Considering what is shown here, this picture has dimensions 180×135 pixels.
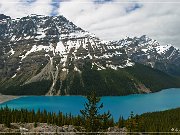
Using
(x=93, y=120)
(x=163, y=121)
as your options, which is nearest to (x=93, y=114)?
(x=93, y=120)

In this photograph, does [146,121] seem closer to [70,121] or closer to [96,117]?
[70,121]

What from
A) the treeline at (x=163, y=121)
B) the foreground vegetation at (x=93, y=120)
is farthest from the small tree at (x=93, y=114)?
the treeline at (x=163, y=121)

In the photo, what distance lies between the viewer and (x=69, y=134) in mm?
83625

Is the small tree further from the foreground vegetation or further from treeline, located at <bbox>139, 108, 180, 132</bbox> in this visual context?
treeline, located at <bbox>139, 108, 180, 132</bbox>

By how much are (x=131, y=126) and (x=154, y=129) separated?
4588cm

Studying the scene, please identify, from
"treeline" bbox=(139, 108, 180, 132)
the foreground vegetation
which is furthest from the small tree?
"treeline" bbox=(139, 108, 180, 132)

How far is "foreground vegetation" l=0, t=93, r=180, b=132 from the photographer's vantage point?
5022 centimetres

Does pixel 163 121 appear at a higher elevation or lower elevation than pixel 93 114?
lower

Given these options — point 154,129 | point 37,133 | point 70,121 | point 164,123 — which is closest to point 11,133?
point 37,133

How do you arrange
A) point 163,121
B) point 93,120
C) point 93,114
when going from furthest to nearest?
point 163,121
point 93,120
point 93,114

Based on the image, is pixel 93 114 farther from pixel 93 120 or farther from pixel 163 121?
pixel 163 121

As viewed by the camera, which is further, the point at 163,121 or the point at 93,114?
the point at 163,121

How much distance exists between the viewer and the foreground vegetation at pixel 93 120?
165ft

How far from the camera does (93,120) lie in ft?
164
